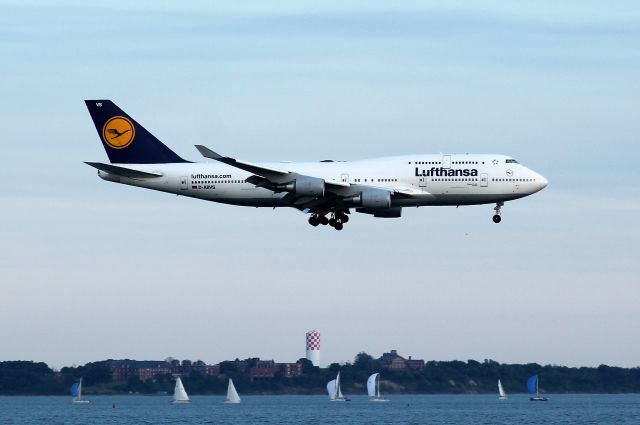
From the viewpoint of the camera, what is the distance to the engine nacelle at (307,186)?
84250 mm

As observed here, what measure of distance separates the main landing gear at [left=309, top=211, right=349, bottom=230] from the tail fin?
12.1 meters

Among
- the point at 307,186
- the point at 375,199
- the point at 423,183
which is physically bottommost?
the point at 375,199

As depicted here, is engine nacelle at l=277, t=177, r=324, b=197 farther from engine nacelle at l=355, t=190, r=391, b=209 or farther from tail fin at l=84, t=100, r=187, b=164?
tail fin at l=84, t=100, r=187, b=164

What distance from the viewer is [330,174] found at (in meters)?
87.9

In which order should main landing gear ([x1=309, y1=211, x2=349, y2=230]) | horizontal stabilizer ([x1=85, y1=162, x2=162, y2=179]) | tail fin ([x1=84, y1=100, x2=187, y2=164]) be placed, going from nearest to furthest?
1. main landing gear ([x1=309, y1=211, x2=349, y2=230])
2. horizontal stabilizer ([x1=85, y1=162, x2=162, y2=179])
3. tail fin ([x1=84, y1=100, x2=187, y2=164])

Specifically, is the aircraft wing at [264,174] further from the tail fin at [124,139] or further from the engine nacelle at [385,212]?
the tail fin at [124,139]

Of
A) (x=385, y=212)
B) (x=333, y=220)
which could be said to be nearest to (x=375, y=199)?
(x=385, y=212)

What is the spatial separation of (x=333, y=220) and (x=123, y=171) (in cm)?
1665

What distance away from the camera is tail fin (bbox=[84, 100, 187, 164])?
94.2 meters

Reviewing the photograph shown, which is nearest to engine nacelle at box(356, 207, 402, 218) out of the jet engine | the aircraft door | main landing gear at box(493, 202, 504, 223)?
the jet engine

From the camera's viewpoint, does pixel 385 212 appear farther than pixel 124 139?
No

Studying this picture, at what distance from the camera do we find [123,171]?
298 ft

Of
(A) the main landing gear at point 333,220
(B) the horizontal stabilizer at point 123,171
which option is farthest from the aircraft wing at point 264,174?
(B) the horizontal stabilizer at point 123,171

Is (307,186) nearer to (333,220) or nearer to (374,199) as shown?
(374,199)
